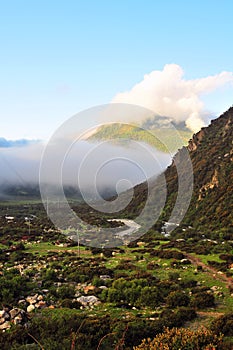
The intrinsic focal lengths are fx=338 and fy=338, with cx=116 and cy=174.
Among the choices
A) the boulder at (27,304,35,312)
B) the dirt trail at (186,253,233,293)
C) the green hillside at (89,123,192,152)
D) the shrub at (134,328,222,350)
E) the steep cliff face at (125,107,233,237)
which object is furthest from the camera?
the steep cliff face at (125,107,233,237)

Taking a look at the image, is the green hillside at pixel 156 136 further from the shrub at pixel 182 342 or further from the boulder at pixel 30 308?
the shrub at pixel 182 342

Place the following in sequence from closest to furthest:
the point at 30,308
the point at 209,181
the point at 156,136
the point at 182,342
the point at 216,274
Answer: the point at 182,342 → the point at 30,308 → the point at 216,274 → the point at 156,136 → the point at 209,181

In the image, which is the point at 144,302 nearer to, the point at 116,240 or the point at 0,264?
the point at 0,264

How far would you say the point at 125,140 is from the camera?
100 ft

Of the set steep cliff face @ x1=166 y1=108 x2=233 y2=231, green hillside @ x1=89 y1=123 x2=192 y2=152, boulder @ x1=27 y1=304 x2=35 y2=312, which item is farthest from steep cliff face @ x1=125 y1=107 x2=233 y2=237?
boulder @ x1=27 y1=304 x2=35 y2=312

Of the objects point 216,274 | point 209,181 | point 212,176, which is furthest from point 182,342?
point 212,176

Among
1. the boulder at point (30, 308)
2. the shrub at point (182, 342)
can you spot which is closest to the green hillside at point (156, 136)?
the boulder at point (30, 308)

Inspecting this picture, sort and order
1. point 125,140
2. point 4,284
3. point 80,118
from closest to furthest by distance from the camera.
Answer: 1. point 4,284
2. point 80,118
3. point 125,140

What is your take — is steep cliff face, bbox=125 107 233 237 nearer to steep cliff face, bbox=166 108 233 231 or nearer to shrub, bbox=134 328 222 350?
steep cliff face, bbox=166 108 233 231

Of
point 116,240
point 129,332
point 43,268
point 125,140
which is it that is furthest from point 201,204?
point 129,332

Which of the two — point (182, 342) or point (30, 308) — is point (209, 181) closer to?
point (30, 308)

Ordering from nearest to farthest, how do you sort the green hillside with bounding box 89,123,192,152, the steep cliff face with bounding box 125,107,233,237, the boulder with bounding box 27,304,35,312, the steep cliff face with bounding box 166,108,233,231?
the boulder with bounding box 27,304,35,312 → the green hillside with bounding box 89,123,192,152 → the steep cliff face with bounding box 125,107,233,237 → the steep cliff face with bounding box 166,108,233,231

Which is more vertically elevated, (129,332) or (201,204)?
(201,204)

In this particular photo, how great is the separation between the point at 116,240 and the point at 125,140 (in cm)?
2005
